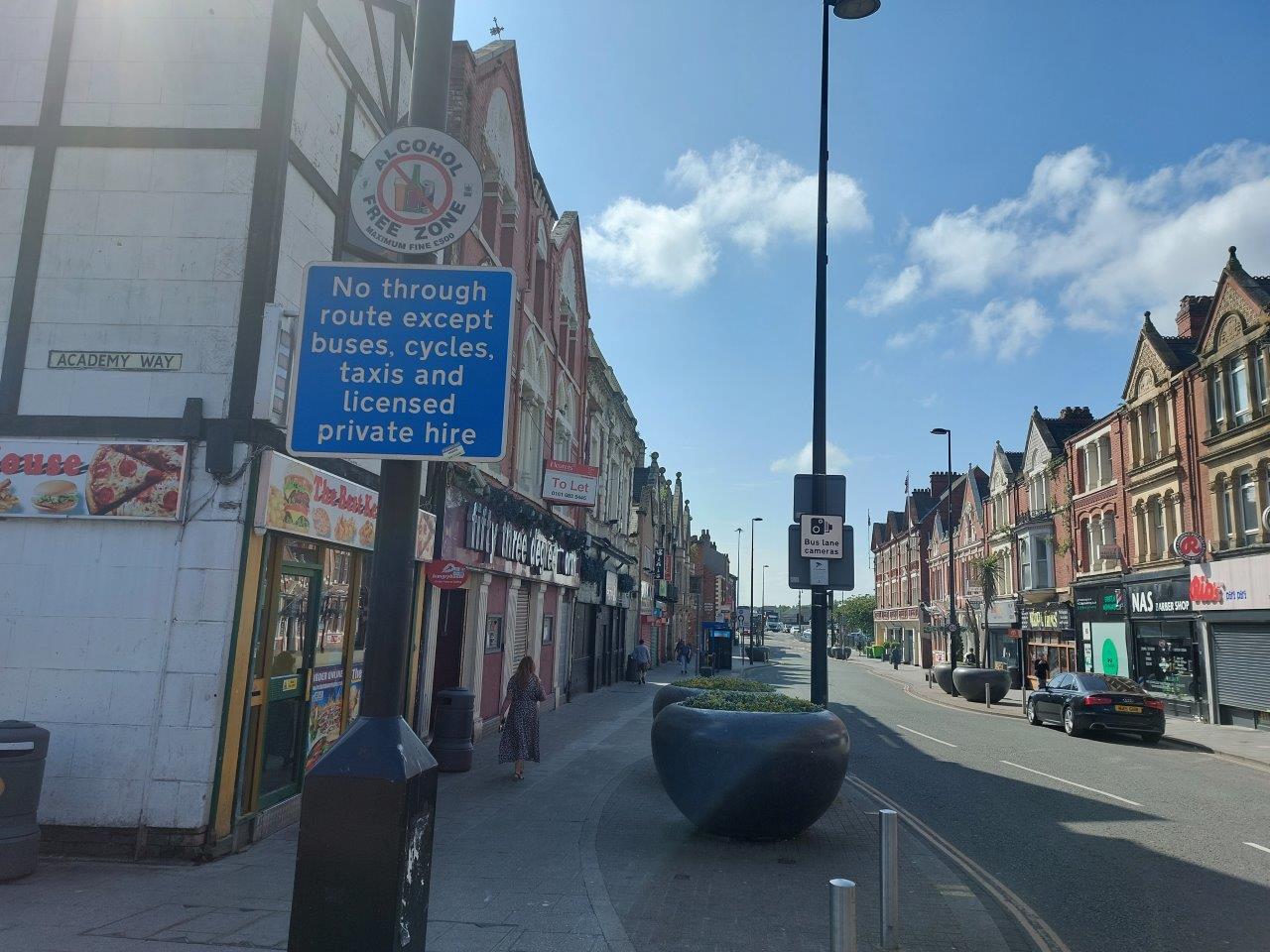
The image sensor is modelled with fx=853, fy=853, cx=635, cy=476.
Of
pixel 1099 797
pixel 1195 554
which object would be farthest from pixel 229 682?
pixel 1195 554

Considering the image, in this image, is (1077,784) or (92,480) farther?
(1077,784)

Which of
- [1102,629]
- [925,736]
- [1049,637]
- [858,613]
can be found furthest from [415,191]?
[858,613]

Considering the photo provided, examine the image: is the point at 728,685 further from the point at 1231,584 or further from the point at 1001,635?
the point at 1001,635

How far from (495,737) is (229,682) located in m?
8.93

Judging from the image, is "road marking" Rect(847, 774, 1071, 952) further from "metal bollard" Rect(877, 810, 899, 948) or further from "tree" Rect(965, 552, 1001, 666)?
"tree" Rect(965, 552, 1001, 666)

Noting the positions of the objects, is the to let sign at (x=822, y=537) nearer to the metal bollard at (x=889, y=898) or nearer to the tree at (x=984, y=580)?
the metal bollard at (x=889, y=898)

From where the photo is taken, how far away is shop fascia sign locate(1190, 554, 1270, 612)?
21344 millimetres

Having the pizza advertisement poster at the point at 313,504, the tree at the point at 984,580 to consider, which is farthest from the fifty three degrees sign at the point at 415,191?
the tree at the point at 984,580

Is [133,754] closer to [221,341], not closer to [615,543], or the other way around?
[221,341]

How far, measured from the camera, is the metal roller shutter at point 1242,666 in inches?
851

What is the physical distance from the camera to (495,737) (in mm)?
15805

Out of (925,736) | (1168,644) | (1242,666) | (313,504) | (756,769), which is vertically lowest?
(925,736)

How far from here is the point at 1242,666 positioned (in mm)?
22484

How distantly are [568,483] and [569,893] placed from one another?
14440mm
